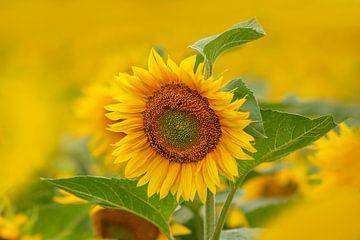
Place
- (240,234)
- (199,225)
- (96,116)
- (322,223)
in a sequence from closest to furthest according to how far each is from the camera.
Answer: (322,223)
(240,234)
(199,225)
(96,116)

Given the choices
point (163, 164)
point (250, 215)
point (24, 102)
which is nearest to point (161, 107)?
point (163, 164)

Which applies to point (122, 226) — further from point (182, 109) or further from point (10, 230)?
point (182, 109)

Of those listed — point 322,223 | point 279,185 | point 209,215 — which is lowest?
point 322,223

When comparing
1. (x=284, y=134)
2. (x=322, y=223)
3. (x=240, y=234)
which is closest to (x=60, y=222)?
(x=240, y=234)

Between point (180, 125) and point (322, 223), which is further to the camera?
point (180, 125)

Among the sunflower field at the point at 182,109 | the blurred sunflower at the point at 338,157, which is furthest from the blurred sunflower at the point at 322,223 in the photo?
the blurred sunflower at the point at 338,157

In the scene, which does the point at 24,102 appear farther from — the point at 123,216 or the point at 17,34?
the point at 123,216

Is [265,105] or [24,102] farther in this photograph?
[265,105]

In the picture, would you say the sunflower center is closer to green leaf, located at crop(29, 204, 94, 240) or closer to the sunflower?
the sunflower
